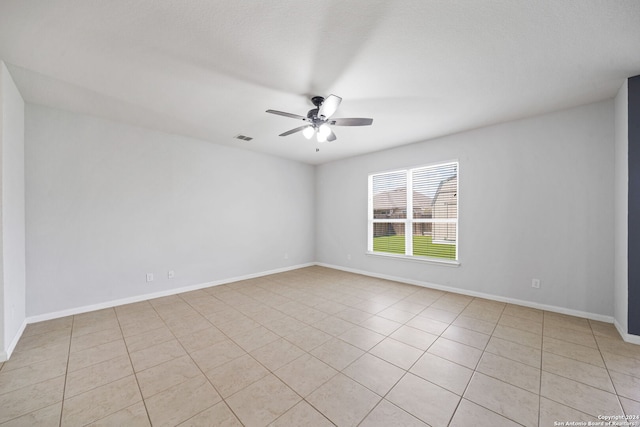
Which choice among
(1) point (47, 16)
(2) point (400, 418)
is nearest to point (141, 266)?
(1) point (47, 16)

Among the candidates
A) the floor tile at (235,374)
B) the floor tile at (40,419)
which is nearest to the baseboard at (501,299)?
the floor tile at (235,374)

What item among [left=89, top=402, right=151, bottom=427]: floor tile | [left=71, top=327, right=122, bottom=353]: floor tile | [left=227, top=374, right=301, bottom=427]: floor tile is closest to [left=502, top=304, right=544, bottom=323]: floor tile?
[left=227, top=374, right=301, bottom=427]: floor tile

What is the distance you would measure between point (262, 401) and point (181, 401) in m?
0.58

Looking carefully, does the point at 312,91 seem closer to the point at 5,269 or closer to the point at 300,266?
the point at 5,269

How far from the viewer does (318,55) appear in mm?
2055

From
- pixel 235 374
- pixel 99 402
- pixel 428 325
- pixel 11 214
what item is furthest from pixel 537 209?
pixel 11 214

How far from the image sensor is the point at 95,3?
5.19ft

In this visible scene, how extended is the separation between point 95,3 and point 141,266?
3.38 m

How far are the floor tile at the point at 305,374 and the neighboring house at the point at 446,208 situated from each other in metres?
3.26

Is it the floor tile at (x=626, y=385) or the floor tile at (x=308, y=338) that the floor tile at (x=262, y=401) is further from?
the floor tile at (x=626, y=385)

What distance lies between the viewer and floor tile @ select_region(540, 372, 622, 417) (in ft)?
5.25

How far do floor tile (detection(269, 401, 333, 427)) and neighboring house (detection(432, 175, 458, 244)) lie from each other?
3633 millimetres

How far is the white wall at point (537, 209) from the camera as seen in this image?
9.66ft

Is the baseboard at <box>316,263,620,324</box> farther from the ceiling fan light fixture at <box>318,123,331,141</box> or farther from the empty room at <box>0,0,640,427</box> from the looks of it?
the ceiling fan light fixture at <box>318,123,331,141</box>
